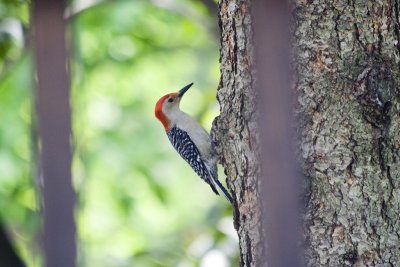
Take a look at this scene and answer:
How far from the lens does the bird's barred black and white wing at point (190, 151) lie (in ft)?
19.7

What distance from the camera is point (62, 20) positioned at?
1.75 meters

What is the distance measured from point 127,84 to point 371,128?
6457 mm

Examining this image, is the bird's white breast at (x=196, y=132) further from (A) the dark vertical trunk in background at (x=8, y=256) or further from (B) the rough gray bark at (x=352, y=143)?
(B) the rough gray bark at (x=352, y=143)

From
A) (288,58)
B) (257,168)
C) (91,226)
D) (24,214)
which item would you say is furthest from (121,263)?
(288,58)

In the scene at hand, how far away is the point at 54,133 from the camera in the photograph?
178 centimetres

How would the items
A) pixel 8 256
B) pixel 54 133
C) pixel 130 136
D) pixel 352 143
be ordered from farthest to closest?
1. pixel 130 136
2. pixel 8 256
3. pixel 352 143
4. pixel 54 133

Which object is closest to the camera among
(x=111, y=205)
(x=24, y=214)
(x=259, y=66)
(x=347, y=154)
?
(x=259, y=66)

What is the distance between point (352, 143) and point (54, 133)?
1.97 metres

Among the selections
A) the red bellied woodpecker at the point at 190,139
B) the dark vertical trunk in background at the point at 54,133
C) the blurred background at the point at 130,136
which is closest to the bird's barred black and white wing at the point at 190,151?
the red bellied woodpecker at the point at 190,139

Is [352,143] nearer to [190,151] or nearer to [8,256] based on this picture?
[8,256]

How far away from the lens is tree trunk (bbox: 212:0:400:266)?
11.4 feet

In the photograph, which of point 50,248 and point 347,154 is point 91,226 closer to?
point 347,154

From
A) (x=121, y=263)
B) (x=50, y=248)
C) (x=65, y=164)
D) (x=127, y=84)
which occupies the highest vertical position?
(x=127, y=84)

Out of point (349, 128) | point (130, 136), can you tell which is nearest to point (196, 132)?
point (349, 128)
